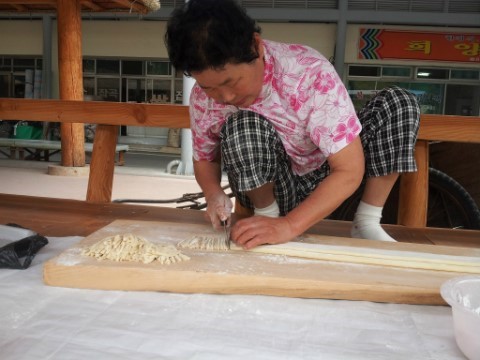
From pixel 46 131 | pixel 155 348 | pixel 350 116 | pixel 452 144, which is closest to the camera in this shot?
pixel 155 348

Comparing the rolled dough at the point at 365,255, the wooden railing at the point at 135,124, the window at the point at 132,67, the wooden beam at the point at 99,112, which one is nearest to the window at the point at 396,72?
the window at the point at 132,67

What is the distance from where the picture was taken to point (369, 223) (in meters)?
1.64

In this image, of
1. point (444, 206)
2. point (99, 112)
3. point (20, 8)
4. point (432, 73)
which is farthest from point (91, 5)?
point (432, 73)

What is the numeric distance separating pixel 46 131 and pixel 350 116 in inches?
448

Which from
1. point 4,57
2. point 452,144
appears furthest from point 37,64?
point 452,144

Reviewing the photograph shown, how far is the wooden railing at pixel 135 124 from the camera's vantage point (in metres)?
1.82

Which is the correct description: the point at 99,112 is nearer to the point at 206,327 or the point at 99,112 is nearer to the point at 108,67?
the point at 206,327

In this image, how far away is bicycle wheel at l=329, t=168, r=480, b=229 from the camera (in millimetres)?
2445

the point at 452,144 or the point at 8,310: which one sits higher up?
the point at 452,144


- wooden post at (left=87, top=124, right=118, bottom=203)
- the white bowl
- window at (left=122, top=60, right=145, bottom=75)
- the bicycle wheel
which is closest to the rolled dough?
the white bowl

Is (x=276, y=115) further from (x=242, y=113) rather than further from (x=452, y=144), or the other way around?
(x=452, y=144)

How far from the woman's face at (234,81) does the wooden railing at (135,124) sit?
0.77m

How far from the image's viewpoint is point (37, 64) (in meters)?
12.5

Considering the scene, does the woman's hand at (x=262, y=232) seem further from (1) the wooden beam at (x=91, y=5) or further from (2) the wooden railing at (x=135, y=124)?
(1) the wooden beam at (x=91, y=5)
